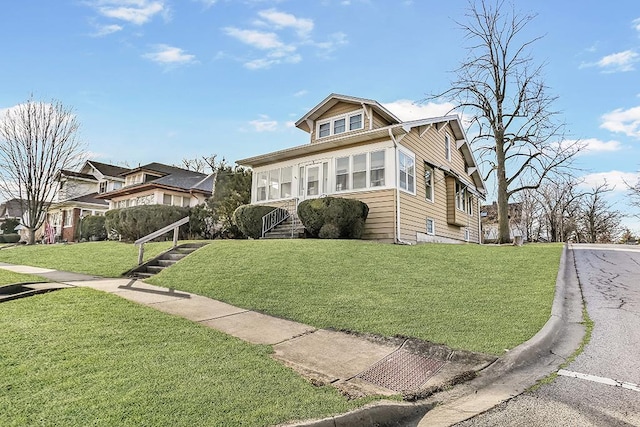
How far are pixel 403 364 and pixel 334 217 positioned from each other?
345 inches

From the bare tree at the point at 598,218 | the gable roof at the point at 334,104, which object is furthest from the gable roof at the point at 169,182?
the bare tree at the point at 598,218

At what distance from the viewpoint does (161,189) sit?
23453 millimetres

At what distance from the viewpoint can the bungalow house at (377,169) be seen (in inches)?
532

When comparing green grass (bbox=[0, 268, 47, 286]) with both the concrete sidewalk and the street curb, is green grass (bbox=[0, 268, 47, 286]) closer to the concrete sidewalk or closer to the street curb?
the concrete sidewalk

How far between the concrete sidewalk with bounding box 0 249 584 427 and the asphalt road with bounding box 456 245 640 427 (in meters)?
0.17

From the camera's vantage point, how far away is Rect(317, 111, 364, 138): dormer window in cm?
1603

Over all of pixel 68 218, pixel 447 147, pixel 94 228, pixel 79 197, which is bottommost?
pixel 94 228

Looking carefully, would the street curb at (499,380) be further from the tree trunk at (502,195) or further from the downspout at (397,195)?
the tree trunk at (502,195)

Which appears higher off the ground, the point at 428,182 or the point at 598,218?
the point at 428,182

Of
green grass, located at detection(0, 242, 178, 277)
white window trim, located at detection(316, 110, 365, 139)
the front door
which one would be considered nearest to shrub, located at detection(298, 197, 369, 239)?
the front door

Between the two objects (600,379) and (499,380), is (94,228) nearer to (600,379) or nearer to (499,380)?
(499,380)

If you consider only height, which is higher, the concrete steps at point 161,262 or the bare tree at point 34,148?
the bare tree at point 34,148

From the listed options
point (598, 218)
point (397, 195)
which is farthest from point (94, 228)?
point (598, 218)

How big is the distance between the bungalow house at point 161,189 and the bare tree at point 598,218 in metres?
40.9
